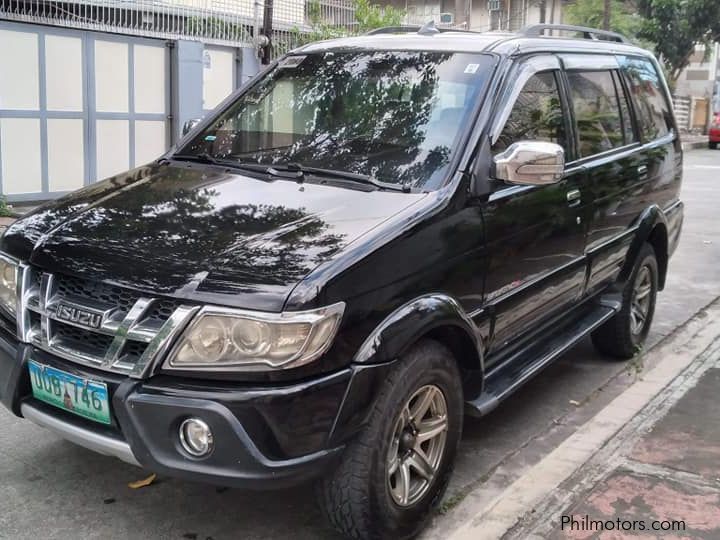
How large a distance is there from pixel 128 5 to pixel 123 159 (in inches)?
78.4

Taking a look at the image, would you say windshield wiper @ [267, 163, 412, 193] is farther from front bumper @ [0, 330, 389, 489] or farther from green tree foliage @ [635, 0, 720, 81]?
green tree foliage @ [635, 0, 720, 81]

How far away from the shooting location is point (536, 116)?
161 inches

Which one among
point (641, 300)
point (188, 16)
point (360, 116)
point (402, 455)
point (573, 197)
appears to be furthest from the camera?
point (188, 16)

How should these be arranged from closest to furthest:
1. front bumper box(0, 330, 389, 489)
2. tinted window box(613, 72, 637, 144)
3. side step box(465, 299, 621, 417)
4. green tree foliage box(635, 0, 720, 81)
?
1. front bumper box(0, 330, 389, 489)
2. side step box(465, 299, 621, 417)
3. tinted window box(613, 72, 637, 144)
4. green tree foliage box(635, 0, 720, 81)

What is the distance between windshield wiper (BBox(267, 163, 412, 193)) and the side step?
957 mm

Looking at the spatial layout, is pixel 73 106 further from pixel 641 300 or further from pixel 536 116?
pixel 536 116

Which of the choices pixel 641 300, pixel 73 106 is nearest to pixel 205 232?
pixel 641 300

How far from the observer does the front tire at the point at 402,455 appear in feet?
9.34

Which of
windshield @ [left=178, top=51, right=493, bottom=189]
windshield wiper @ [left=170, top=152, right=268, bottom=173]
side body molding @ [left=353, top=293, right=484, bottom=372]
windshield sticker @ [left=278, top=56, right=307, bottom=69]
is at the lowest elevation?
side body molding @ [left=353, top=293, right=484, bottom=372]

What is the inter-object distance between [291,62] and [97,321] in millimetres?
2180

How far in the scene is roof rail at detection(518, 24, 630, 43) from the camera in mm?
4535

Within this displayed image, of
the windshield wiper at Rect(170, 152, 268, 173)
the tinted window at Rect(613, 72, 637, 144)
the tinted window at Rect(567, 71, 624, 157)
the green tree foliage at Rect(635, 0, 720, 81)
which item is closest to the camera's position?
the windshield wiper at Rect(170, 152, 268, 173)

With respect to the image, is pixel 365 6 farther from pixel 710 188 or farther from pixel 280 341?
pixel 280 341

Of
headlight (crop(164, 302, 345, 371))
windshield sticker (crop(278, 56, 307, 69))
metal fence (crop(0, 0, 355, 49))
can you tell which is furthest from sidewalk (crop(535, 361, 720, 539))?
metal fence (crop(0, 0, 355, 49))
